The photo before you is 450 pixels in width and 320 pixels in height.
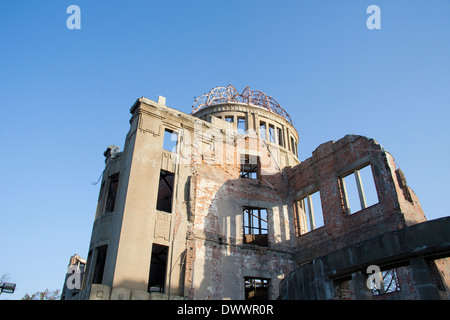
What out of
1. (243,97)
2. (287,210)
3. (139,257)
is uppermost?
(243,97)

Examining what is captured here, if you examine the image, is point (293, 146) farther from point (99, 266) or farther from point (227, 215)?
point (99, 266)

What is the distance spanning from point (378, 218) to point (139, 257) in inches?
372

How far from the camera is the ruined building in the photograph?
12758 mm

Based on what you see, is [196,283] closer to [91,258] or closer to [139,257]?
[139,257]

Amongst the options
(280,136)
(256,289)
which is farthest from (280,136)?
(256,289)

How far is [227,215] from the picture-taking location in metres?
16.6

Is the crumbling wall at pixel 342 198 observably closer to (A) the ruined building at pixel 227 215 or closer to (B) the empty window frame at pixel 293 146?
(A) the ruined building at pixel 227 215

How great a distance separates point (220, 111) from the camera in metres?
22.8

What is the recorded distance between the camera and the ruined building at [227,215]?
502 inches

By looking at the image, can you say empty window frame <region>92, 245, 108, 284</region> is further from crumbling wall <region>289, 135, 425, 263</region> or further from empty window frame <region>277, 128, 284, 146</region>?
empty window frame <region>277, 128, 284, 146</region>

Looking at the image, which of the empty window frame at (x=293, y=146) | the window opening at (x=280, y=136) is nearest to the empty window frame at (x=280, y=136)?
the window opening at (x=280, y=136)

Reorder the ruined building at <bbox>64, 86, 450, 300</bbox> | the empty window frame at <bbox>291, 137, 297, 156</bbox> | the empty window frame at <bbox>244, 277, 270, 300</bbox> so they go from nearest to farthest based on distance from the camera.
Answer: the ruined building at <bbox>64, 86, 450, 300</bbox> < the empty window frame at <bbox>244, 277, 270, 300</bbox> < the empty window frame at <bbox>291, 137, 297, 156</bbox>

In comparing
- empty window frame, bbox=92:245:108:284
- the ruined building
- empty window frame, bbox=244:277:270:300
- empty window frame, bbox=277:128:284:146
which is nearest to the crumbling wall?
the ruined building

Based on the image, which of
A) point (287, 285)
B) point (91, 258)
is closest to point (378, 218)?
point (287, 285)
